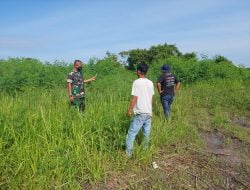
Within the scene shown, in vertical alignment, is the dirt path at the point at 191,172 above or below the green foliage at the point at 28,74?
below

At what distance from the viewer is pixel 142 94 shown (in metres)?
5.56

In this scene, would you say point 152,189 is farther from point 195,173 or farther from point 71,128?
point 71,128

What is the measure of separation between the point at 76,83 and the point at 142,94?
2.62 meters

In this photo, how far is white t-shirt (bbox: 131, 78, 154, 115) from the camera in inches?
219

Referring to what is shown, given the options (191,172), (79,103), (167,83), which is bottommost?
(191,172)

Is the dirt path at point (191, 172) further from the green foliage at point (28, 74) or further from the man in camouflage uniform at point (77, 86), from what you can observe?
the green foliage at point (28, 74)

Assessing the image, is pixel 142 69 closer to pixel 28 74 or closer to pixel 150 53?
pixel 28 74

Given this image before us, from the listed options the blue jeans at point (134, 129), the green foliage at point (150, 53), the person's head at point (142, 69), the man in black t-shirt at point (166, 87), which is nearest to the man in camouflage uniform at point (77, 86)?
the man in black t-shirt at point (166, 87)

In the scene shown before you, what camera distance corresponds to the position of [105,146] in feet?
18.4

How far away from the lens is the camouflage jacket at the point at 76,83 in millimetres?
7707

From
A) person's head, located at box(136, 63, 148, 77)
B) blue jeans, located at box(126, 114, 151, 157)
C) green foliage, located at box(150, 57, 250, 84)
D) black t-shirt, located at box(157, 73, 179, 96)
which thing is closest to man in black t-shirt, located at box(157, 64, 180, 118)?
black t-shirt, located at box(157, 73, 179, 96)

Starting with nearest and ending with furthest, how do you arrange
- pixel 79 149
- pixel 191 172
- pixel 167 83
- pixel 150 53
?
pixel 79 149 → pixel 191 172 → pixel 167 83 → pixel 150 53

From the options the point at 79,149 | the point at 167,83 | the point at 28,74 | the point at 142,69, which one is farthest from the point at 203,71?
the point at 79,149

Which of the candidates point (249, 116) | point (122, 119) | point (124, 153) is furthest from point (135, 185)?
point (249, 116)
